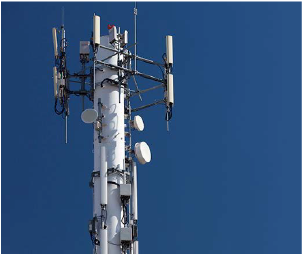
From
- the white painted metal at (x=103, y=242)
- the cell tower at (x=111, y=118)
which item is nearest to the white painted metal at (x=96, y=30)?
the cell tower at (x=111, y=118)

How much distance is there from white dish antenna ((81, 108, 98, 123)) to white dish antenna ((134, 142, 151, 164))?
8.49 feet

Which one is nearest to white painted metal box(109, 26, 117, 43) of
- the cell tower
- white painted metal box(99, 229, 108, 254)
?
the cell tower

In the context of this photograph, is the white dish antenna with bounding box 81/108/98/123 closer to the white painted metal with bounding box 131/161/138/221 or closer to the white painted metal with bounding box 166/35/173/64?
the white painted metal with bounding box 131/161/138/221

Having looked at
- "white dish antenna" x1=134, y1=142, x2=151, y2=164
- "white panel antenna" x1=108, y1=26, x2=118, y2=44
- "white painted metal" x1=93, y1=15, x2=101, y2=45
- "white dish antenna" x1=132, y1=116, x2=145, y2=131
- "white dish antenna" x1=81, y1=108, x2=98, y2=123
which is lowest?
"white dish antenna" x1=134, y1=142, x2=151, y2=164

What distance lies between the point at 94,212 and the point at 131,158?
3187 millimetres

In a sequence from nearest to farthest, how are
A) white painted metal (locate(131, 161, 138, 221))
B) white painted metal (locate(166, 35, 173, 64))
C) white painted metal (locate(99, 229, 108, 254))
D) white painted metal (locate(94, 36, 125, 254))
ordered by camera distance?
white painted metal (locate(99, 229, 108, 254)), white painted metal (locate(94, 36, 125, 254)), white painted metal (locate(131, 161, 138, 221)), white painted metal (locate(166, 35, 173, 64))

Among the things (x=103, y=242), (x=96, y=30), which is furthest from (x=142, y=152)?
(x=96, y=30)

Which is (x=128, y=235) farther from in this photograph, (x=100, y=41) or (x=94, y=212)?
(x=100, y=41)

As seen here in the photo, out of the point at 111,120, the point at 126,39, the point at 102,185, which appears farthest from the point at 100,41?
the point at 102,185

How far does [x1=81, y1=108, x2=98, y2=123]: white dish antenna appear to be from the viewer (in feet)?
127

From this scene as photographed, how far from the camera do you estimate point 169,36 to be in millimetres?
40750

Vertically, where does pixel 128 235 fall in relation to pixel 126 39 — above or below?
below

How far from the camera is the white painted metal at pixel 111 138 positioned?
38500mm

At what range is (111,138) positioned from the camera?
3959 cm
